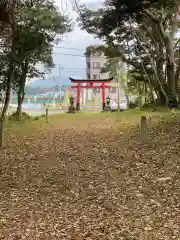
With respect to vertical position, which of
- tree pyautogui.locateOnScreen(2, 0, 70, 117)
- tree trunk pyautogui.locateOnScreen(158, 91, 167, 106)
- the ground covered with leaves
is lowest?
the ground covered with leaves

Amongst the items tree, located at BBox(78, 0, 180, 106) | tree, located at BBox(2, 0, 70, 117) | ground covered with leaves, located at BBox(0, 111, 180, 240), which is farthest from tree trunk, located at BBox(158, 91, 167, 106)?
ground covered with leaves, located at BBox(0, 111, 180, 240)

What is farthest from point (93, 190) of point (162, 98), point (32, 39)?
point (162, 98)

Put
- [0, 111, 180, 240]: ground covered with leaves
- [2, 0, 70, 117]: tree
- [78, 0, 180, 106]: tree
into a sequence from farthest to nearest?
1. [78, 0, 180, 106]: tree
2. [2, 0, 70, 117]: tree
3. [0, 111, 180, 240]: ground covered with leaves

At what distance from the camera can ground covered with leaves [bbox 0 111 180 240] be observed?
15.5 ft

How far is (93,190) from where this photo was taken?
6.38 meters

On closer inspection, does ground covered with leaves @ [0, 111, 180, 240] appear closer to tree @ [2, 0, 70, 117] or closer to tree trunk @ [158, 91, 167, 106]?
tree @ [2, 0, 70, 117]

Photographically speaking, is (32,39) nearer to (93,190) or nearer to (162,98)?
(162,98)

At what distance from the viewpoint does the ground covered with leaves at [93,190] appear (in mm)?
4715

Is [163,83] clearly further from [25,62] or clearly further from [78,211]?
[78,211]

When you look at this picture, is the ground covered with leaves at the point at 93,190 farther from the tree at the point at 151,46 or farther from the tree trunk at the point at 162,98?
the tree trunk at the point at 162,98

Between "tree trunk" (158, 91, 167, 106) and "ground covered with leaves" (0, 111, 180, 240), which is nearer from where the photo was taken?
"ground covered with leaves" (0, 111, 180, 240)

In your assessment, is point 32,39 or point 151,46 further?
point 151,46

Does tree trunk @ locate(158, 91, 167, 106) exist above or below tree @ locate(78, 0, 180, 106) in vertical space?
below

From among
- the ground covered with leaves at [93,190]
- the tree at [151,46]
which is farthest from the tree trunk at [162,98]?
the ground covered with leaves at [93,190]
